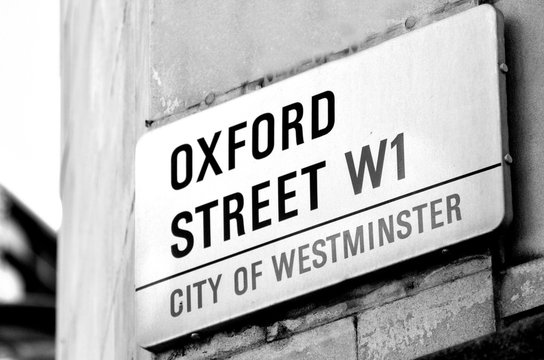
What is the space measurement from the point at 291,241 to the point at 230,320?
27cm

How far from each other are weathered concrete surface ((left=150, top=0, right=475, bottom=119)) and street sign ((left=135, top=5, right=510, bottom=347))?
0.12m

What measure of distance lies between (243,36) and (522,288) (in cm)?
128

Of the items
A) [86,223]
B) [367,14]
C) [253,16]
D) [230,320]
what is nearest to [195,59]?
[253,16]

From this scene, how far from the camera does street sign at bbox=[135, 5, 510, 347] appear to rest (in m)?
3.36

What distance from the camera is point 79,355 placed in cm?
578

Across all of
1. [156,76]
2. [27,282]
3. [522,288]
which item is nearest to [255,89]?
[156,76]

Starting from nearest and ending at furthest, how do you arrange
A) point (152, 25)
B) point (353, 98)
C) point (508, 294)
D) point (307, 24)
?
point (508, 294) → point (353, 98) → point (307, 24) → point (152, 25)

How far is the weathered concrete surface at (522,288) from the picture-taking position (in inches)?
123

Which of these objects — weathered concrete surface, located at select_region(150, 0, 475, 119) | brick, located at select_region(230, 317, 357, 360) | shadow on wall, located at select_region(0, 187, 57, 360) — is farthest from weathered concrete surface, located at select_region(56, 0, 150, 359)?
shadow on wall, located at select_region(0, 187, 57, 360)

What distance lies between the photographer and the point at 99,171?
5.45 m

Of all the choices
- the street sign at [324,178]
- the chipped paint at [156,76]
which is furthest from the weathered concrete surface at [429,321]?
the chipped paint at [156,76]

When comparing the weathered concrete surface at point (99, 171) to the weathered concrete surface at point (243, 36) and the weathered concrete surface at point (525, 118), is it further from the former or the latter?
the weathered concrete surface at point (525, 118)

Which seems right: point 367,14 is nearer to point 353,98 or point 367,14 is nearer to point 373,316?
point 353,98

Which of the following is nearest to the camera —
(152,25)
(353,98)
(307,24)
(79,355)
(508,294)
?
(508,294)
